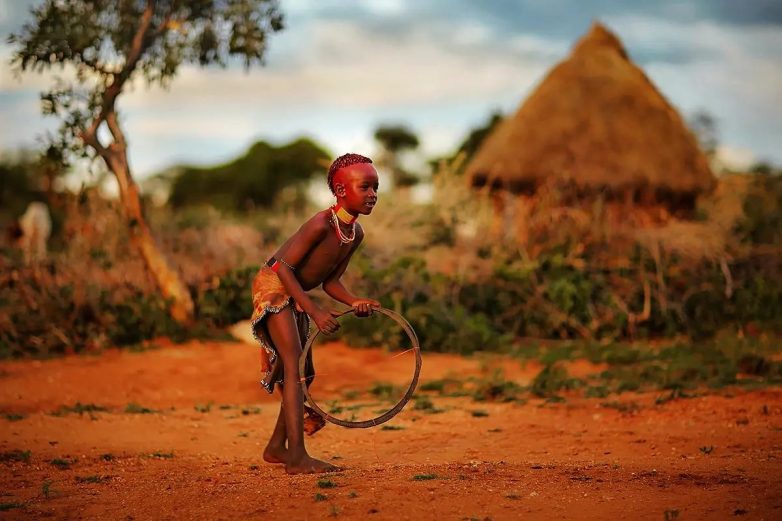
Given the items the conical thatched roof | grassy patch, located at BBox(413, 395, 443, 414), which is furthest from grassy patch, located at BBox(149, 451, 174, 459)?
the conical thatched roof

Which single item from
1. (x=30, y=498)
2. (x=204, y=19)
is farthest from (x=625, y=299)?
(x=30, y=498)

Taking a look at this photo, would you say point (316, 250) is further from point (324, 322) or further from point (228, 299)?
point (228, 299)

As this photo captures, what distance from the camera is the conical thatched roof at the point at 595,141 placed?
44.9 feet

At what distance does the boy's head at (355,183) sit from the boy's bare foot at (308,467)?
1250mm

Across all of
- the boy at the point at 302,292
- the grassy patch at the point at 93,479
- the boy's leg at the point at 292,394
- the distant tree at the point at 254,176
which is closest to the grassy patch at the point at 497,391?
the boy at the point at 302,292

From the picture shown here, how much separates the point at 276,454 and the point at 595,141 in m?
10.1

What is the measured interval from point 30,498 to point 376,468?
1.62 m

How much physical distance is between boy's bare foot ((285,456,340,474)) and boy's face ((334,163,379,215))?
1255mm

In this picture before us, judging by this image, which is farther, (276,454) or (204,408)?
(204,408)

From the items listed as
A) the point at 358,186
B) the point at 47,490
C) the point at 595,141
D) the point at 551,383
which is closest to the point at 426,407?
the point at 551,383

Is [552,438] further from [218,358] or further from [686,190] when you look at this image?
[686,190]

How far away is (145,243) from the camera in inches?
394

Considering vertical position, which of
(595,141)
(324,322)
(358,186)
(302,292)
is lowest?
(324,322)

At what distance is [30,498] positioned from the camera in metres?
4.28
